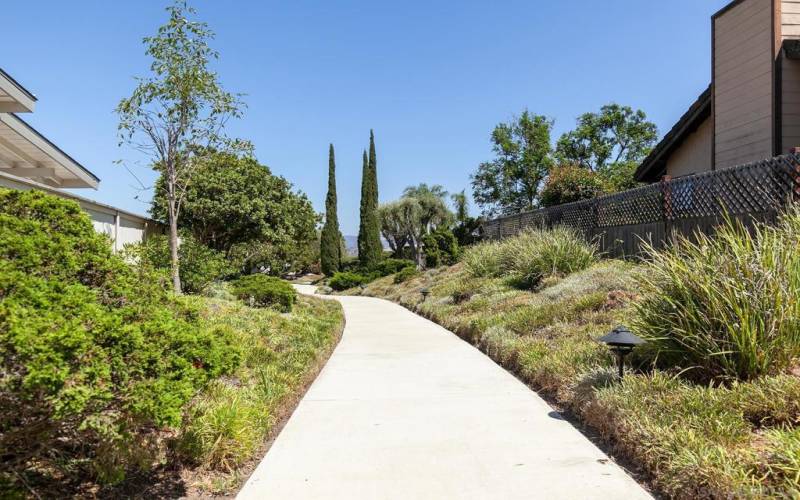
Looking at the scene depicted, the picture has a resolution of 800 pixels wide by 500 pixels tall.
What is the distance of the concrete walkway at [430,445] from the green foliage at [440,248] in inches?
837

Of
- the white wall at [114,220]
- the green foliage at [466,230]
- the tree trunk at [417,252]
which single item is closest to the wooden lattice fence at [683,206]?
the white wall at [114,220]

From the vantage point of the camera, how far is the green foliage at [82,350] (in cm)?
248

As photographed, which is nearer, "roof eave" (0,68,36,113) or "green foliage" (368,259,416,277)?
"roof eave" (0,68,36,113)

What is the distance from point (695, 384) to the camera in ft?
15.7

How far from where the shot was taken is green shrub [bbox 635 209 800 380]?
4531 mm

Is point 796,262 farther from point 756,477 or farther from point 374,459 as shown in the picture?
point 374,459

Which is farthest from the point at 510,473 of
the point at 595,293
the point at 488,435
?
the point at 595,293

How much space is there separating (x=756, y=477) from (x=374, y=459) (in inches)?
97.6

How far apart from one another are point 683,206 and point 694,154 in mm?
4524

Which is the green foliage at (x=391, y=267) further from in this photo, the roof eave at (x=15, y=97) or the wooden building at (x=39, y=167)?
the roof eave at (x=15, y=97)

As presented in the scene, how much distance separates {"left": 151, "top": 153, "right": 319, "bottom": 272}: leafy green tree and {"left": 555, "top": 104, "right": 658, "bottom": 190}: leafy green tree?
2655cm

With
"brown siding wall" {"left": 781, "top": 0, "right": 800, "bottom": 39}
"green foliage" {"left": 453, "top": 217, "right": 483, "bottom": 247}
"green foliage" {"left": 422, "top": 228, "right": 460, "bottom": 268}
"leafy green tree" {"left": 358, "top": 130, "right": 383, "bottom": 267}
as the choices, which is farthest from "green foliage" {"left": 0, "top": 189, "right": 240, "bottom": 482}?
"leafy green tree" {"left": 358, "top": 130, "right": 383, "bottom": 267}

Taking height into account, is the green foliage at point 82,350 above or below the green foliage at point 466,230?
below

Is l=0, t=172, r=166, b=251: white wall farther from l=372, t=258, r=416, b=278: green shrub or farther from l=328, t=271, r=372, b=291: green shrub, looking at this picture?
l=372, t=258, r=416, b=278: green shrub
